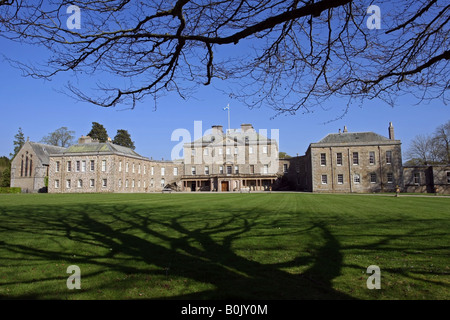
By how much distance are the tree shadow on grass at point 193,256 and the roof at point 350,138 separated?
41.3 m

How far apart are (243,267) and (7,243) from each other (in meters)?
6.06

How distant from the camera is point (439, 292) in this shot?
13.5ft

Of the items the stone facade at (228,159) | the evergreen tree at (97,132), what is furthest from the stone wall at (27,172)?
the stone facade at (228,159)

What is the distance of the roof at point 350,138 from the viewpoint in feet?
156

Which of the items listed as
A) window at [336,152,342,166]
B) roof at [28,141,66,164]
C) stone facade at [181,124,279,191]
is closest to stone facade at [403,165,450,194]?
window at [336,152,342,166]

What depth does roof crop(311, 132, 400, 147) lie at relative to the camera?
156ft

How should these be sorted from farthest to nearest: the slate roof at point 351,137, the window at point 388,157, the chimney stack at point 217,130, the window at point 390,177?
the chimney stack at point 217,130 < the slate roof at point 351,137 < the window at point 388,157 < the window at point 390,177

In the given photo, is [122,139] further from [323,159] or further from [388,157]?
[388,157]

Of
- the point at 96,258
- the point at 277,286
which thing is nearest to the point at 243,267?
the point at 277,286

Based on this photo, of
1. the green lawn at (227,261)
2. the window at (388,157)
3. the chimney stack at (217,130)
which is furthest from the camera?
the chimney stack at (217,130)

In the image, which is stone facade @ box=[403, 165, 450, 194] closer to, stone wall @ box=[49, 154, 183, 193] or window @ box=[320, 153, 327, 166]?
window @ box=[320, 153, 327, 166]

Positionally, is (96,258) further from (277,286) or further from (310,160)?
(310,160)

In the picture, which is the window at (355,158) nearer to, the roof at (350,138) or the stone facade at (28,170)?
the roof at (350,138)

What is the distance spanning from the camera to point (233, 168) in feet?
202
